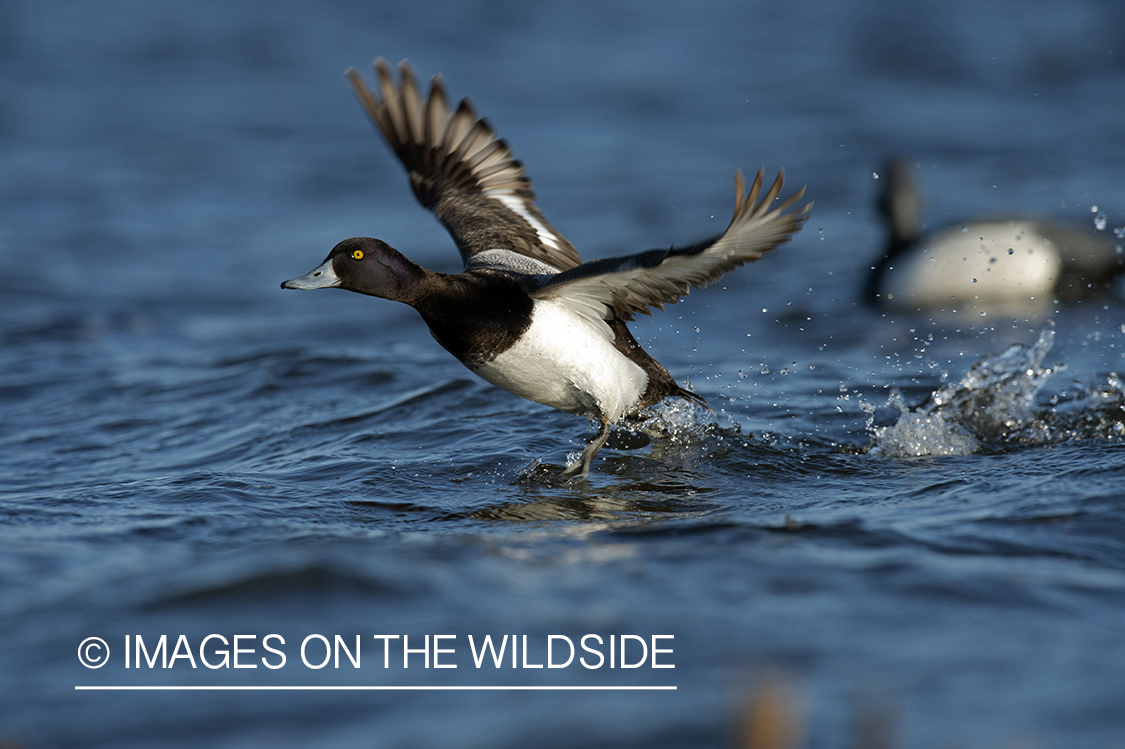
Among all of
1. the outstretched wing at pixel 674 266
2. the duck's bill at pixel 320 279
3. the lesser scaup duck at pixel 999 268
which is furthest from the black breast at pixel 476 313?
the lesser scaup duck at pixel 999 268

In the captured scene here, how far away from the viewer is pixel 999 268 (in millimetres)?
8766

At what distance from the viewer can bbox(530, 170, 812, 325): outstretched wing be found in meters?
4.10

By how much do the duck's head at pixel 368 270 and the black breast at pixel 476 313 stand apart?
5.7 inches

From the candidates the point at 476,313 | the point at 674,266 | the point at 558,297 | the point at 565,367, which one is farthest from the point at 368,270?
the point at 674,266

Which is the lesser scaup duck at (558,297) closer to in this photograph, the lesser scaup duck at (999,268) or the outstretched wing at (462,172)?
the outstretched wing at (462,172)

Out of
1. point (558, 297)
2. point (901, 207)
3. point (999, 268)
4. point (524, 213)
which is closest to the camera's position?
point (558, 297)

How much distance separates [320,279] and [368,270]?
0.21 m

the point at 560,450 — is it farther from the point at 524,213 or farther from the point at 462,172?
the point at 462,172

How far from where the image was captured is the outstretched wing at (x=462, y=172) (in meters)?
6.28

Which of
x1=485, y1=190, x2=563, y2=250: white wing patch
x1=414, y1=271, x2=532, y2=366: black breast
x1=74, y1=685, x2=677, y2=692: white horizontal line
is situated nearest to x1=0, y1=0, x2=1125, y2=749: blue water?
x1=74, y1=685, x2=677, y2=692: white horizontal line

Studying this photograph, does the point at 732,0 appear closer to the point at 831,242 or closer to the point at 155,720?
the point at 831,242

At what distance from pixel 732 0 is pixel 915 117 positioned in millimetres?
6265

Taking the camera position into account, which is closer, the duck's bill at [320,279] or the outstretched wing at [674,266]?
the outstretched wing at [674,266]

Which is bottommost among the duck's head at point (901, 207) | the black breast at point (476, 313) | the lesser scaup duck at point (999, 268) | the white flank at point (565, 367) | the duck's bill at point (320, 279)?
the white flank at point (565, 367)
